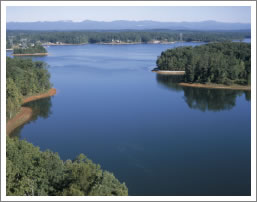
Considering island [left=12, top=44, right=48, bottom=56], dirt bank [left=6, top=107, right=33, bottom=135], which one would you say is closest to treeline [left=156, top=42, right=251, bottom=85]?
dirt bank [left=6, top=107, right=33, bottom=135]

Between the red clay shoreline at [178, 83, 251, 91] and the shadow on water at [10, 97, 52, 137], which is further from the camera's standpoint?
the red clay shoreline at [178, 83, 251, 91]

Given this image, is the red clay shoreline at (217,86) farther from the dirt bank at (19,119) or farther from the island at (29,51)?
the island at (29,51)

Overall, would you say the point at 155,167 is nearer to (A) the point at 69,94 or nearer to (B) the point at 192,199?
(B) the point at 192,199

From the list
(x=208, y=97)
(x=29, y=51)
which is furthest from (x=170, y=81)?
(x=29, y=51)

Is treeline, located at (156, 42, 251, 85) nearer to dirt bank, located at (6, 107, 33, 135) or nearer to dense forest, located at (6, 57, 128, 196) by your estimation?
dirt bank, located at (6, 107, 33, 135)

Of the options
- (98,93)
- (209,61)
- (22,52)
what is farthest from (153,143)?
(22,52)

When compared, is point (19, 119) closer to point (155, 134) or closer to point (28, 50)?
point (155, 134)

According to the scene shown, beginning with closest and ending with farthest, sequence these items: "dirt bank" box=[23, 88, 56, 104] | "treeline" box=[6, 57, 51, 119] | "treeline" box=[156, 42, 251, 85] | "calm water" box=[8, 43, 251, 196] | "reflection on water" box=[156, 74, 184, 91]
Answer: "calm water" box=[8, 43, 251, 196]
"treeline" box=[6, 57, 51, 119]
"dirt bank" box=[23, 88, 56, 104]
"reflection on water" box=[156, 74, 184, 91]
"treeline" box=[156, 42, 251, 85]
